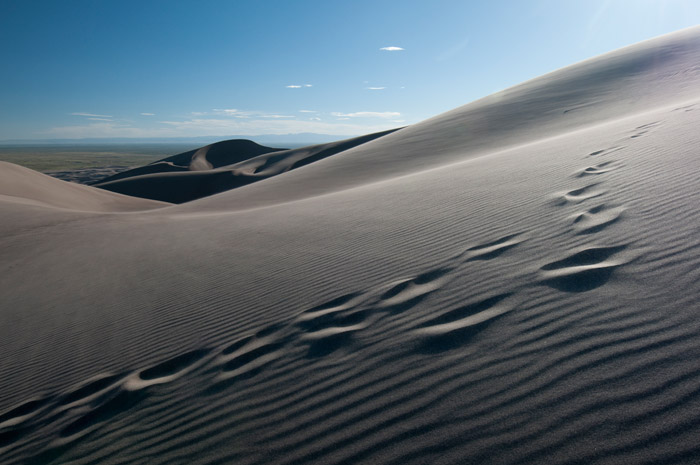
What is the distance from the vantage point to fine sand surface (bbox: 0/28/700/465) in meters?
2.16

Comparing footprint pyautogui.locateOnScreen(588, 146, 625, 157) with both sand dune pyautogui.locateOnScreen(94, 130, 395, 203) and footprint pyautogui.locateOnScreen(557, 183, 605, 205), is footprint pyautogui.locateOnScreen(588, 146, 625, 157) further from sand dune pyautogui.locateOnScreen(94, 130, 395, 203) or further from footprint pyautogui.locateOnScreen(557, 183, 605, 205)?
sand dune pyautogui.locateOnScreen(94, 130, 395, 203)

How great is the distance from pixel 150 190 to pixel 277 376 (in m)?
33.1

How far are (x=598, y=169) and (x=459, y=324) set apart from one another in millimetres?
4470

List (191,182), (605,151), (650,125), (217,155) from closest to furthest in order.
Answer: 1. (605,151)
2. (650,125)
3. (191,182)
4. (217,155)

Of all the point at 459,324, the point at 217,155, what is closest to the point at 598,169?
the point at 459,324

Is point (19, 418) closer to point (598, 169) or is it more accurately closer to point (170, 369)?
point (170, 369)

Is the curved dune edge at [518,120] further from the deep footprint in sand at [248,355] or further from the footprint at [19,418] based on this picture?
the footprint at [19,418]

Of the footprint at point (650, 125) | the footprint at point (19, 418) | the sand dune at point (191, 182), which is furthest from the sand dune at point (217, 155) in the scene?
the footprint at point (19, 418)

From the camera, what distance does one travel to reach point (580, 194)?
17.4 ft

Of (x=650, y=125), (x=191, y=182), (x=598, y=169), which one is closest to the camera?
(x=598, y=169)

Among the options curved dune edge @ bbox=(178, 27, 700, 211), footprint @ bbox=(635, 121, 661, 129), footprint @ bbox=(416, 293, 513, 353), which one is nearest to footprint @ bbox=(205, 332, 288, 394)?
footprint @ bbox=(416, 293, 513, 353)

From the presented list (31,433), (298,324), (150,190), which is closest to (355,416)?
(298,324)

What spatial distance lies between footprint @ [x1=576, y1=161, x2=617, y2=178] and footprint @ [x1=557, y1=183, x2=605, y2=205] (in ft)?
2.26

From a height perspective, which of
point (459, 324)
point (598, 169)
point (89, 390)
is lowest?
point (89, 390)
